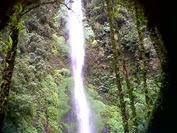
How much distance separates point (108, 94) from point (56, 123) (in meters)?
4.85

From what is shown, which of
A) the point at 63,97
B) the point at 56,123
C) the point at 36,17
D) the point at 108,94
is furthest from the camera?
the point at 36,17

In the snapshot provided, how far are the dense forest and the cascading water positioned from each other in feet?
0.84

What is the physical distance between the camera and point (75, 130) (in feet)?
59.6

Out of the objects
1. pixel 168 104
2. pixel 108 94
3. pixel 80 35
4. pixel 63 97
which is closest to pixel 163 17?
pixel 168 104

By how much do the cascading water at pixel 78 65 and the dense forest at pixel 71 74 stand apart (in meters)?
0.26

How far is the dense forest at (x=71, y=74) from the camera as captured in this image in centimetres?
1359

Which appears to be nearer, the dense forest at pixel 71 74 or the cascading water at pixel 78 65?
the dense forest at pixel 71 74

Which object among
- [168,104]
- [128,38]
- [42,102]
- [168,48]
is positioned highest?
[128,38]

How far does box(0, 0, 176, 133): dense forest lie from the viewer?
13.6 metres

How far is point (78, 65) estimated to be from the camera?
77.0 feet

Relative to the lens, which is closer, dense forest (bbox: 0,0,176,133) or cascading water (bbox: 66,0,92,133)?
dense forest (bbox: 0,0,176,133)

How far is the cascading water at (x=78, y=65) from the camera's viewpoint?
19.1 metres

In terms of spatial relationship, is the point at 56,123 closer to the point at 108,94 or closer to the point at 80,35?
the point at 108,94

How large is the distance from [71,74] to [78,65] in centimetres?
147
